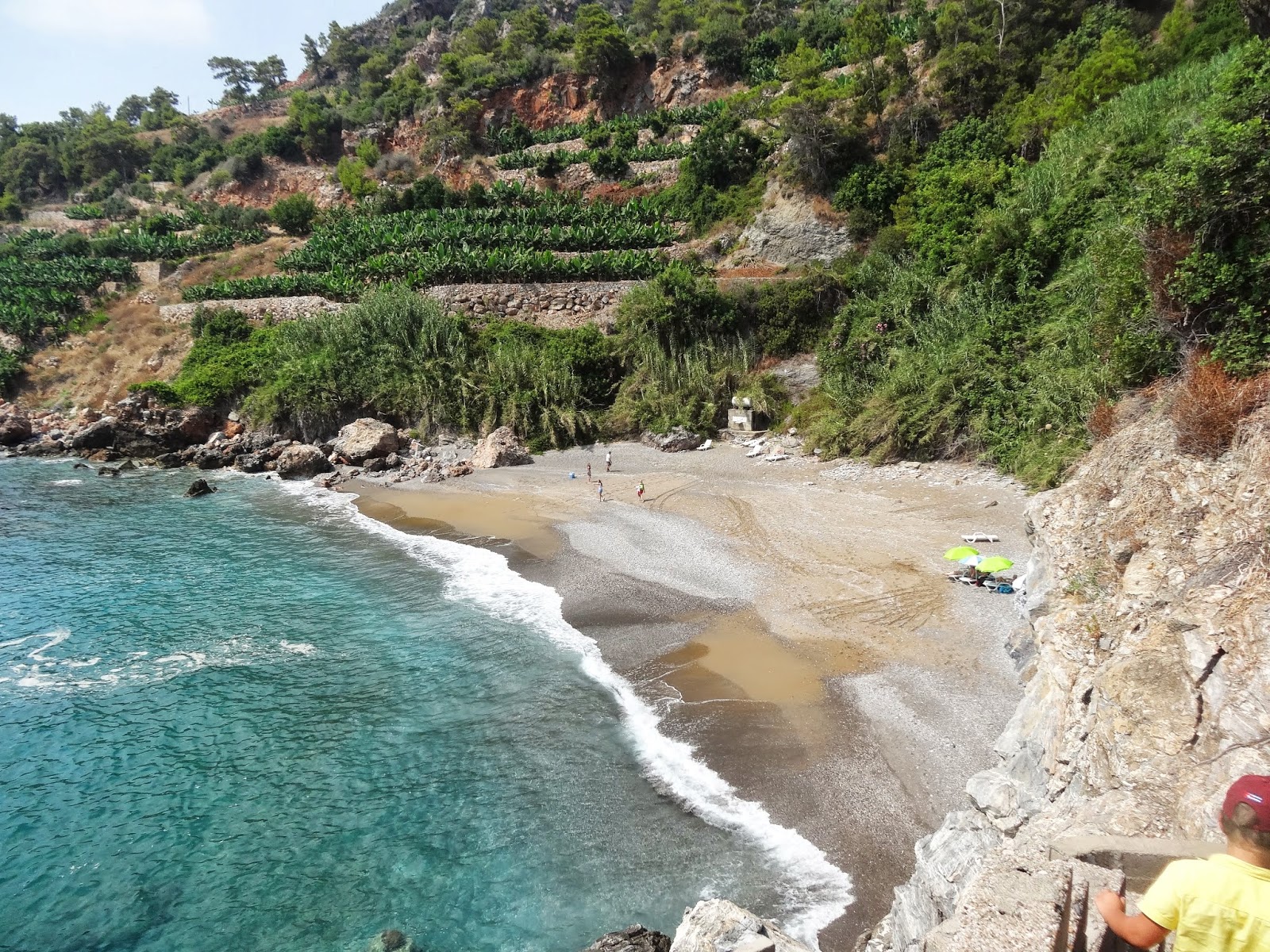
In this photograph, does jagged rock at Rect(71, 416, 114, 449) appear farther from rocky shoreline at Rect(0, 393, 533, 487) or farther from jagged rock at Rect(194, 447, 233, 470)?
jagged rock at Rect(194, 447, 233, 470)

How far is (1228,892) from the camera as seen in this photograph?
2928mm

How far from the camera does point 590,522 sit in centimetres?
2050

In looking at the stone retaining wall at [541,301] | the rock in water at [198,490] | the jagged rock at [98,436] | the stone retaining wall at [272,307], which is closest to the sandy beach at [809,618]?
the rock in water at [198,490]

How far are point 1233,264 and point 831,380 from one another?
17.0m

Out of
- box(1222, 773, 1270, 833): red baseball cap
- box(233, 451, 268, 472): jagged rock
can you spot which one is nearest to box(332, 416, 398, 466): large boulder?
box(233, 451, 268, 472): jagged rock

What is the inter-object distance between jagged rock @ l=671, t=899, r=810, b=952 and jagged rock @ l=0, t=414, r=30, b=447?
50.2 m

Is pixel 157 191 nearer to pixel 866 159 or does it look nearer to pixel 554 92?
pixel 554 92

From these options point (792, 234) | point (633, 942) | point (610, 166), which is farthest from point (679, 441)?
point (610, 166)

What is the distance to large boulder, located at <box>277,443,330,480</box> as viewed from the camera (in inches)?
1203

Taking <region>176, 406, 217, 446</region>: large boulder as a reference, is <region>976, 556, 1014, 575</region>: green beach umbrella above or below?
below

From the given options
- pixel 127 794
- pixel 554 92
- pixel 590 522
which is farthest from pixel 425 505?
pixel 554 92

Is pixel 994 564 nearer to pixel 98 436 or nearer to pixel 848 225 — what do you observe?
pixel 848 225

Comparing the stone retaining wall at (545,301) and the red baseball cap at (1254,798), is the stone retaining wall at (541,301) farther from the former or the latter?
the red baseball cap at (1254,798)

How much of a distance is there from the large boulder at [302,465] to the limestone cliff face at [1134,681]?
29.8 metres
